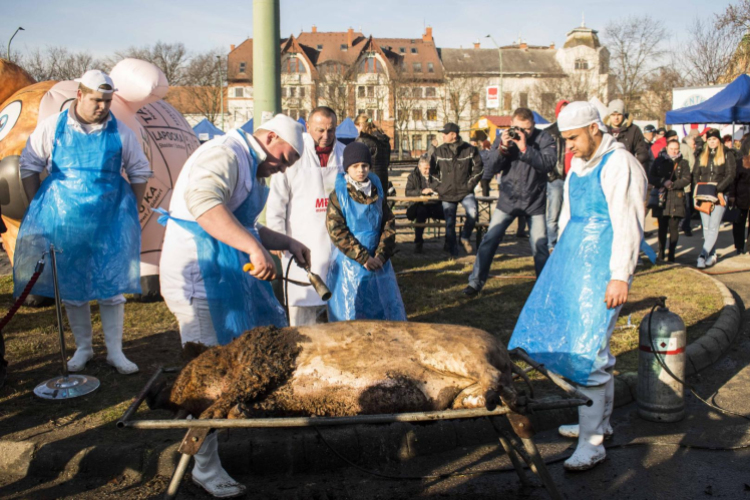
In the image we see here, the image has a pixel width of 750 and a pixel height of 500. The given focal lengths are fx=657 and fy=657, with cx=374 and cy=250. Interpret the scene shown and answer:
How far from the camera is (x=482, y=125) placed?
3127 centimetres

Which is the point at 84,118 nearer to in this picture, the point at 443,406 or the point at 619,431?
the point at 443,406

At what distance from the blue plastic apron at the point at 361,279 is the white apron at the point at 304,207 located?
0.73 metres

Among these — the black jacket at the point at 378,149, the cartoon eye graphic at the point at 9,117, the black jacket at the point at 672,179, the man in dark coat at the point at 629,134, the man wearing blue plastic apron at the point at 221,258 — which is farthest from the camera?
the black jacket at the point at 672,179

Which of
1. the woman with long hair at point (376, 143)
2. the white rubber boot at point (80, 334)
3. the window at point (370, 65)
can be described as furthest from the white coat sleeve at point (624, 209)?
the window at point (370, 65)

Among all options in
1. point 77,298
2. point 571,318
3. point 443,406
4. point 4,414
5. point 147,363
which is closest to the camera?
point 443,406

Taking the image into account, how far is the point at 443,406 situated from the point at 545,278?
58.8 inches

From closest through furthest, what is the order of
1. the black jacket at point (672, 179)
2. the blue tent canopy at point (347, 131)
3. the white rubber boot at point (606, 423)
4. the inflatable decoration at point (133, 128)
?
the white rubber boot at point (606, 423), the inflatable decoration at point (133, 128), the black jacket at point (672, 179), the blue tent canopy at point (347, 131)

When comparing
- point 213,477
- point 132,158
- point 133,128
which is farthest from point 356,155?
point 133,128

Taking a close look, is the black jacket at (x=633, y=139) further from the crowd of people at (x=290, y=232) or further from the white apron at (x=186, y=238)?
the white apron at (x=186, y=238)

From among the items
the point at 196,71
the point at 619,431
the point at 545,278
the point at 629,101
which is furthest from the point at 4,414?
A: the point at 196,71

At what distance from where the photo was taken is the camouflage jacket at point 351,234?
4.74 m

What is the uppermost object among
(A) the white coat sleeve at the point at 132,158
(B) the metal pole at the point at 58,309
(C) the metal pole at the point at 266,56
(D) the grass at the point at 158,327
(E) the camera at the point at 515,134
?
(C) the metal pole at the point at 266,56

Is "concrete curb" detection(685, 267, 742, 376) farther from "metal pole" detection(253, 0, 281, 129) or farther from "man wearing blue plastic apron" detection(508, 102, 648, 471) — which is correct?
"metal pole" detection(253, 0, 281, 129)

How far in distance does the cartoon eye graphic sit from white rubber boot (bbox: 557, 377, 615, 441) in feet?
21.2
